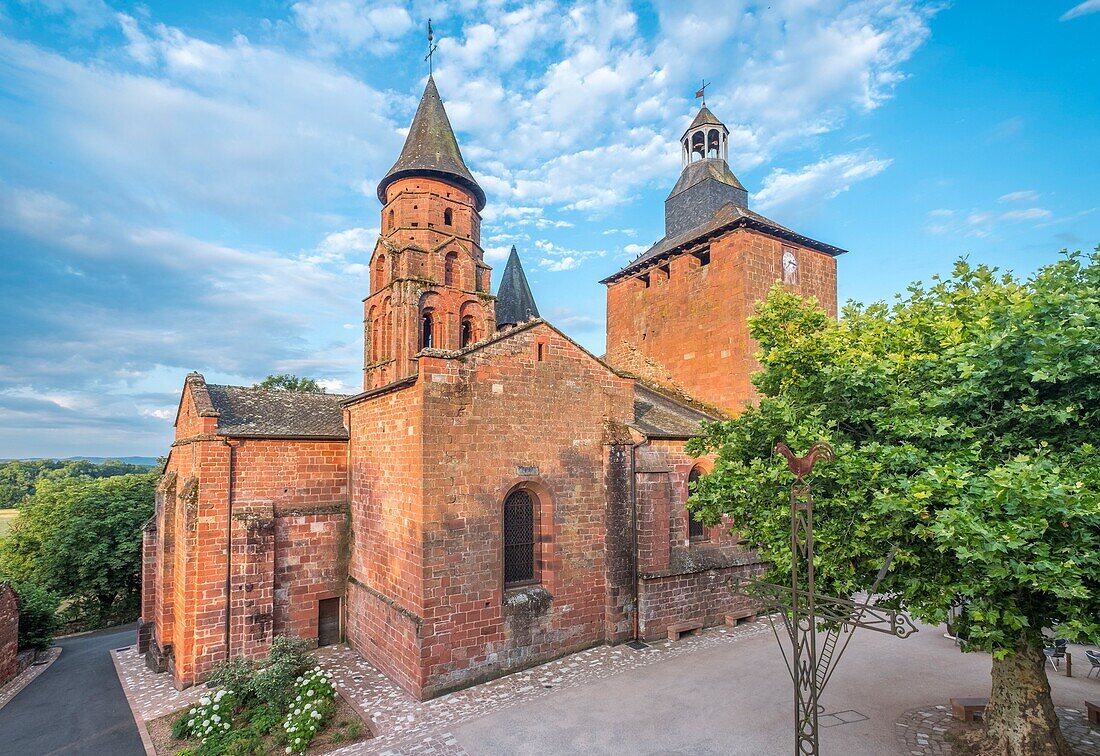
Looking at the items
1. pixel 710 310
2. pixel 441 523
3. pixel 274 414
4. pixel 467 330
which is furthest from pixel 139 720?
pixel 710 310

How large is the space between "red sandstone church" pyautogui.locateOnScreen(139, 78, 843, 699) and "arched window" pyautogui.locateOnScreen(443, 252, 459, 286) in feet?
22.2

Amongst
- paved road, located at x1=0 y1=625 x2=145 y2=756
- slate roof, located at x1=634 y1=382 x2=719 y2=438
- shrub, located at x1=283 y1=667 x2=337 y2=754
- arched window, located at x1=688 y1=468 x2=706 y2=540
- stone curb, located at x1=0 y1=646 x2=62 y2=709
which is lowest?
stone curb, located at x1=0 y1=646 x2=62 y2=709

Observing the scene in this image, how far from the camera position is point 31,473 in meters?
90.8

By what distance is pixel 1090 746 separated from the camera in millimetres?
9078

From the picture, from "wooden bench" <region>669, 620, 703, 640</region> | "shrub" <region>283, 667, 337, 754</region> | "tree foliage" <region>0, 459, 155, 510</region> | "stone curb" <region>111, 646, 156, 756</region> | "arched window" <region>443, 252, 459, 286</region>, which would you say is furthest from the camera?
"tree foliage" <region>0, 459, 155, 510</region>

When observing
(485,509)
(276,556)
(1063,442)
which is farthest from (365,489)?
(1063,442)

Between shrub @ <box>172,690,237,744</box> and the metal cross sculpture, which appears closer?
the metal cross sculpture

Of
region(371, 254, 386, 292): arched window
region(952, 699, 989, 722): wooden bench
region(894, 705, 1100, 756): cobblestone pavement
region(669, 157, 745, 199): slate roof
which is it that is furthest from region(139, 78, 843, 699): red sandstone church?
region(669, 157, 745, 199): slate roof

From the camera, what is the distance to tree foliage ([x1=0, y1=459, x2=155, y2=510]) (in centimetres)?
7475

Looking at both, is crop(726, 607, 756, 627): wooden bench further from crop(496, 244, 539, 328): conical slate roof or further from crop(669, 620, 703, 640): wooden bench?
crop(496, 244, 539, 328): conical slate roof

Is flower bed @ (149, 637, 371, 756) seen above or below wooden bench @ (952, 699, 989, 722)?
below

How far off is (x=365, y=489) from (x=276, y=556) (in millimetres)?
3034

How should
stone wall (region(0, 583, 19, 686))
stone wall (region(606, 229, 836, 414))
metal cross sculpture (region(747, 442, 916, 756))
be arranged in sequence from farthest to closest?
stone wall (region(606, 229, 836, 414)), stone wall (region(0, 583, 19, 686)), metal cross sculpture (region(747, 442, 916, 756))

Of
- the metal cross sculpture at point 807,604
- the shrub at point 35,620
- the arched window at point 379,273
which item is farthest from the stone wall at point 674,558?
the shrub at point 35,620
